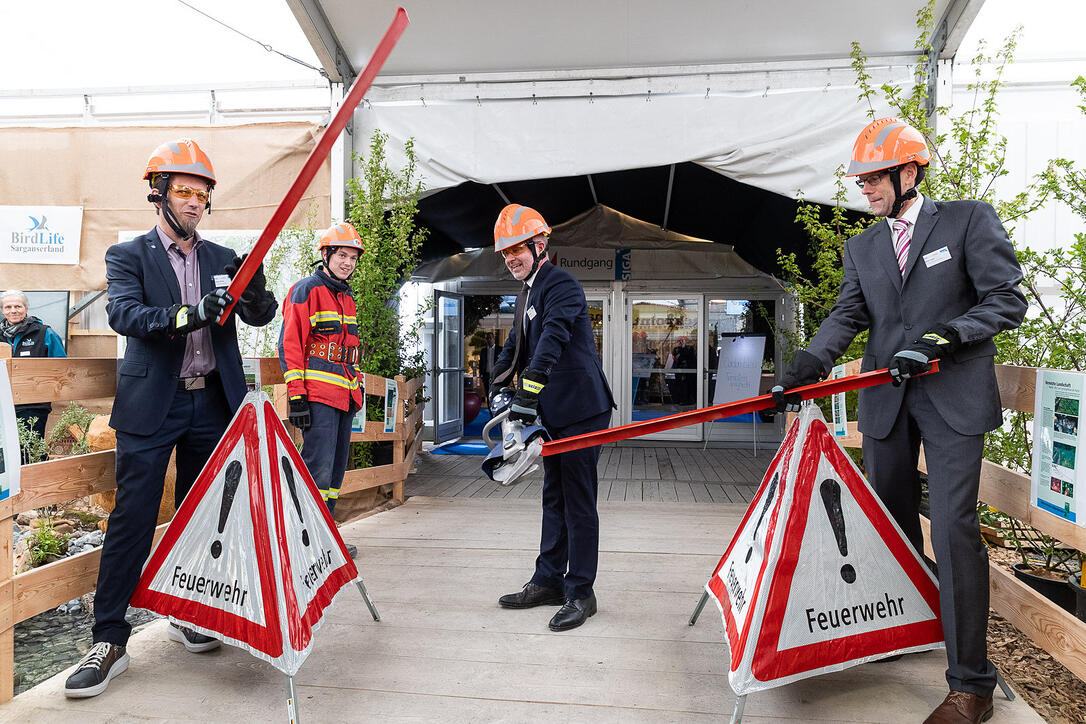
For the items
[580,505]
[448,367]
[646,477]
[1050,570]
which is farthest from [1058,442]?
[448,367]

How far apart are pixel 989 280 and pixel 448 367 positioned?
8.26 meters

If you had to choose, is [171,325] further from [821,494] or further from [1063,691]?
[1063,691]

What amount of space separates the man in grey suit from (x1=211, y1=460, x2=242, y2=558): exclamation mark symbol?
6.05 ft

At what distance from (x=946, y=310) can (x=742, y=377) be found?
6987 mm

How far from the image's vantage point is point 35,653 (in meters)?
3.37

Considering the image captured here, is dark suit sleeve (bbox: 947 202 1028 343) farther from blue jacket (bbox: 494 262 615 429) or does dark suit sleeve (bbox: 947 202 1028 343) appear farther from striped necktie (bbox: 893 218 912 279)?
blue jacket (bbox: 494 262 615 429)

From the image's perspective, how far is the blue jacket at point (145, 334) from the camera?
231 cm

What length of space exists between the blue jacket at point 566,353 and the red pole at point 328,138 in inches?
43.7

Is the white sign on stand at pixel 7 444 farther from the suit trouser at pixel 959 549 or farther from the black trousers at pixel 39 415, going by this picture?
the black trousers at pixel 39 415

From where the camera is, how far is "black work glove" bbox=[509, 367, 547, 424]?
268 centimetres

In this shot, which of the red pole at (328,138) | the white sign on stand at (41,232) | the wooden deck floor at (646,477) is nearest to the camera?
the red pole at (328,138)

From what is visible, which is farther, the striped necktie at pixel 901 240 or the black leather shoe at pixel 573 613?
the black leather shoe at pixel 573 613

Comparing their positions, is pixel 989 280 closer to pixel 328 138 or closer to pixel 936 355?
pixel 936 355

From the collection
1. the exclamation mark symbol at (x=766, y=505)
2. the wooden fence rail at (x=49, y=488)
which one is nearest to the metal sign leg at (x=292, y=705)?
the wooden fence rail at (x=49, y=488)
